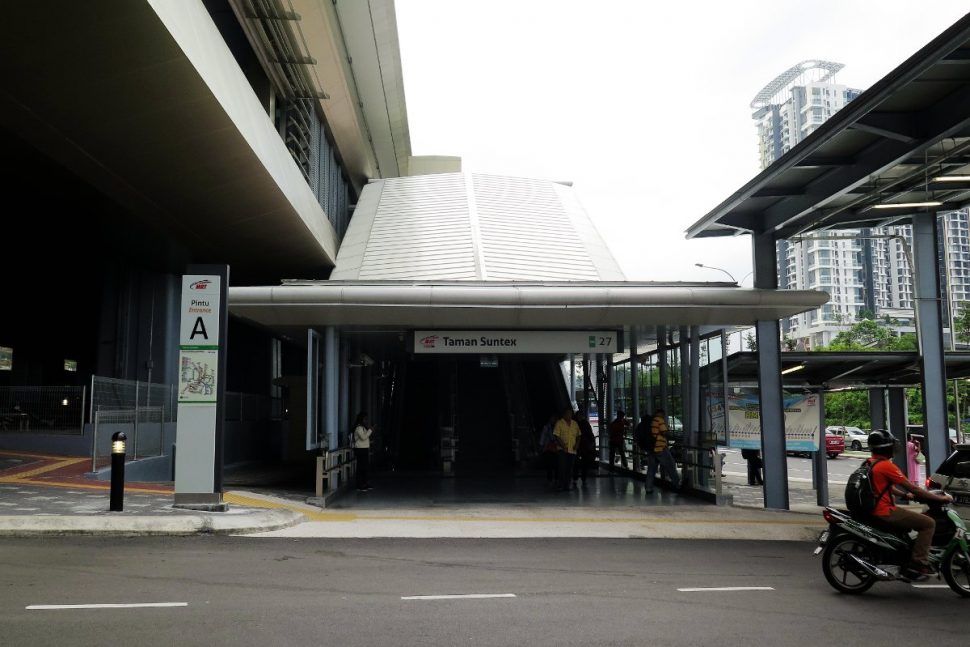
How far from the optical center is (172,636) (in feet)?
18.8

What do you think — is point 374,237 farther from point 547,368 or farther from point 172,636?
point 172,636

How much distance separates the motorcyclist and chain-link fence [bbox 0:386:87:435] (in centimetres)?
1696

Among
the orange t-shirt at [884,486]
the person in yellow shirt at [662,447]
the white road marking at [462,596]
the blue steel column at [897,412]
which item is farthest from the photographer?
the blue steel column at [897,412]

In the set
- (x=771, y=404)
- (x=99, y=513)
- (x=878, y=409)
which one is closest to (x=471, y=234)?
(x=771, y=404)

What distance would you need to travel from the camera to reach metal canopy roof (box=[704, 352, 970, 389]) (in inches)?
653

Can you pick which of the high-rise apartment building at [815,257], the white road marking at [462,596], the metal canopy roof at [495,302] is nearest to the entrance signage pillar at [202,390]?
the metal canopy roof at [495,302]

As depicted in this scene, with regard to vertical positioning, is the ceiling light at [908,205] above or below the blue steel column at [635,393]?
above

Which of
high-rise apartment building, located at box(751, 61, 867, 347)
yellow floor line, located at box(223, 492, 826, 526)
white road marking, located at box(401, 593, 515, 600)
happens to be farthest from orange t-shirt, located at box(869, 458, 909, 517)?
high-rise apartment building, located at box(751, 61, 867, 347)

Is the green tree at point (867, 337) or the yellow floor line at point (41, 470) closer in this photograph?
the yellow floor line at point (41, 470)

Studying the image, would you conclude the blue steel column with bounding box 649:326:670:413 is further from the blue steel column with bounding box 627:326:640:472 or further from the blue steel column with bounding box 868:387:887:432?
the blue steel column with bounding box 868:387:887:432

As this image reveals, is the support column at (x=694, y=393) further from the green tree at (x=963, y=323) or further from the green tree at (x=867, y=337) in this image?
the green tree at (x=867, y=337)

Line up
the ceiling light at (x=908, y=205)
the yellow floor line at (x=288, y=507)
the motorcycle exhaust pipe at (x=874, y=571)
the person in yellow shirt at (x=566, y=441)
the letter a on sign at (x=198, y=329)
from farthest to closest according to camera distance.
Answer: the person in yellow shirt at (x=566, y=441)
the ceiling light at (x=908, y=205)
the yellow floor line at (x=288, y=507)
the letter a on sign at (x=198, y=329)
the motorcycle exhaust pipe at (x=874, y=571)

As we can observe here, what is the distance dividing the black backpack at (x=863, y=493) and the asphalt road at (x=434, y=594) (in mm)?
795

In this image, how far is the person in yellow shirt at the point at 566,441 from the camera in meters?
16.2
